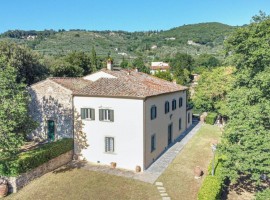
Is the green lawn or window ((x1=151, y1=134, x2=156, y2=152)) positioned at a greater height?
window ((x1=151, y1=134, x2=156, y2=152))

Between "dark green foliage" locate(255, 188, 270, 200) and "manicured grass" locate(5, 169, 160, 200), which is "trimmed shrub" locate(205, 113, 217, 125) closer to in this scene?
"manicured grass" locate(5, 169, 160, 200)

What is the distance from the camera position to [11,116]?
16797 millimetres

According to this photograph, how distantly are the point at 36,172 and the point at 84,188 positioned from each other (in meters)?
4.14

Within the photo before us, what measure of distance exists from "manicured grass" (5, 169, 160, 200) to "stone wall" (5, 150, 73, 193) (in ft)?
1.11

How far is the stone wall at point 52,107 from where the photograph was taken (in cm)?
2295

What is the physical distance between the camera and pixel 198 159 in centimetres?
2289

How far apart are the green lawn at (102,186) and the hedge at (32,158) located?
1.26 metres

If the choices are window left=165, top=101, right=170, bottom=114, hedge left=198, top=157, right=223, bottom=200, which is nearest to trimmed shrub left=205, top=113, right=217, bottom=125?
window left=165, top=101, right=170, bottom=114

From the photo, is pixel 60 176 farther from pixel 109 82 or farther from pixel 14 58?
pixel 14 58

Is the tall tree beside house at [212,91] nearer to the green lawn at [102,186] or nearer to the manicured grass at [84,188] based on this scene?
the green lawn at [102,186]

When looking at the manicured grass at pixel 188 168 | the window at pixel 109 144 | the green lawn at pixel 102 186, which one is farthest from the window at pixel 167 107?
the window at pixel 109 144

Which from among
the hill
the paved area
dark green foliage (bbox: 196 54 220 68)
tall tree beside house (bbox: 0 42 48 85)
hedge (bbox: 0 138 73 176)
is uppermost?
the hill

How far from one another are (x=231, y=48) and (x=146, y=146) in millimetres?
9864

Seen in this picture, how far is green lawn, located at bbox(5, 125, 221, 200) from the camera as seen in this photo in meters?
15.7
